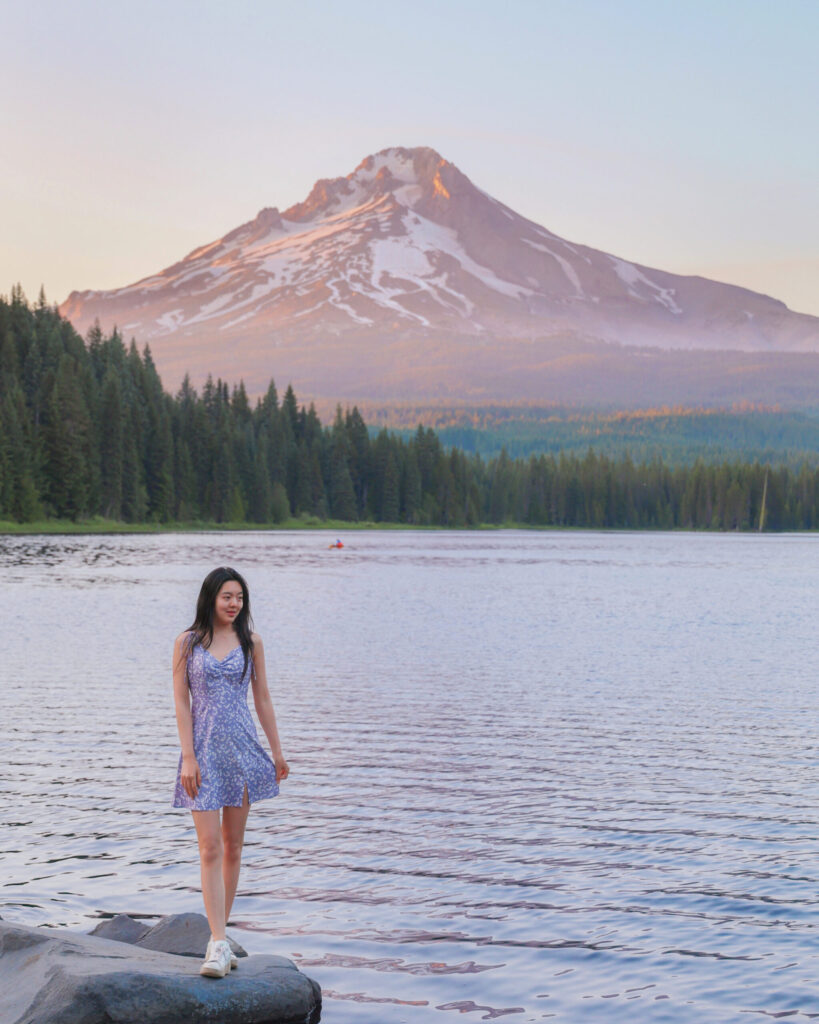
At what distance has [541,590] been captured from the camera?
225 ft

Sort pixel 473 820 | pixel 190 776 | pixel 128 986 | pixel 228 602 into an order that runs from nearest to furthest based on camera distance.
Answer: pixel 128 986 → pixel 190 776 → pixel 228 602 → pixel 473 820

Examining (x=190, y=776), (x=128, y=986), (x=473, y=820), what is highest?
(x=190, y=776)

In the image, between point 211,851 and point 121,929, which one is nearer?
point 211,851

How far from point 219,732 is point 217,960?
1636 mm

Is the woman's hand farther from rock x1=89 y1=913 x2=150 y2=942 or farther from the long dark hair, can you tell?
rock x1=89 y1=913 x2=150 y2=942

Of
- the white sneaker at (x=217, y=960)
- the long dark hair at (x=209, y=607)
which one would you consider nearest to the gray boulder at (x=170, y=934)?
the white sneaker at (x=217, y=960)

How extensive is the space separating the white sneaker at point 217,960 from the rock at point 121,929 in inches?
59.2

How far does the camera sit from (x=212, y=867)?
938cm

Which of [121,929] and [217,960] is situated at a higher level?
[217,960]

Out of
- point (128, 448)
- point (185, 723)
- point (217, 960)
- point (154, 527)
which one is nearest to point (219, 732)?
point (185, 723)

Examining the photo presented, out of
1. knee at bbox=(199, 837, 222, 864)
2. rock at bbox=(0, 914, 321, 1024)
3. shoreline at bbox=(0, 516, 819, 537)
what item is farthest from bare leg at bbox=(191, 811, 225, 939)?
shoreline at bbox=(0, 516, 819, 537)

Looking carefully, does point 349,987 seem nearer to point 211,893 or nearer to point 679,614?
point 211,893

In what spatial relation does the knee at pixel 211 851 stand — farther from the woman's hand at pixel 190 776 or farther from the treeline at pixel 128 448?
the treeline at pixel 128 448

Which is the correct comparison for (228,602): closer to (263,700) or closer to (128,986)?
(263,700)
